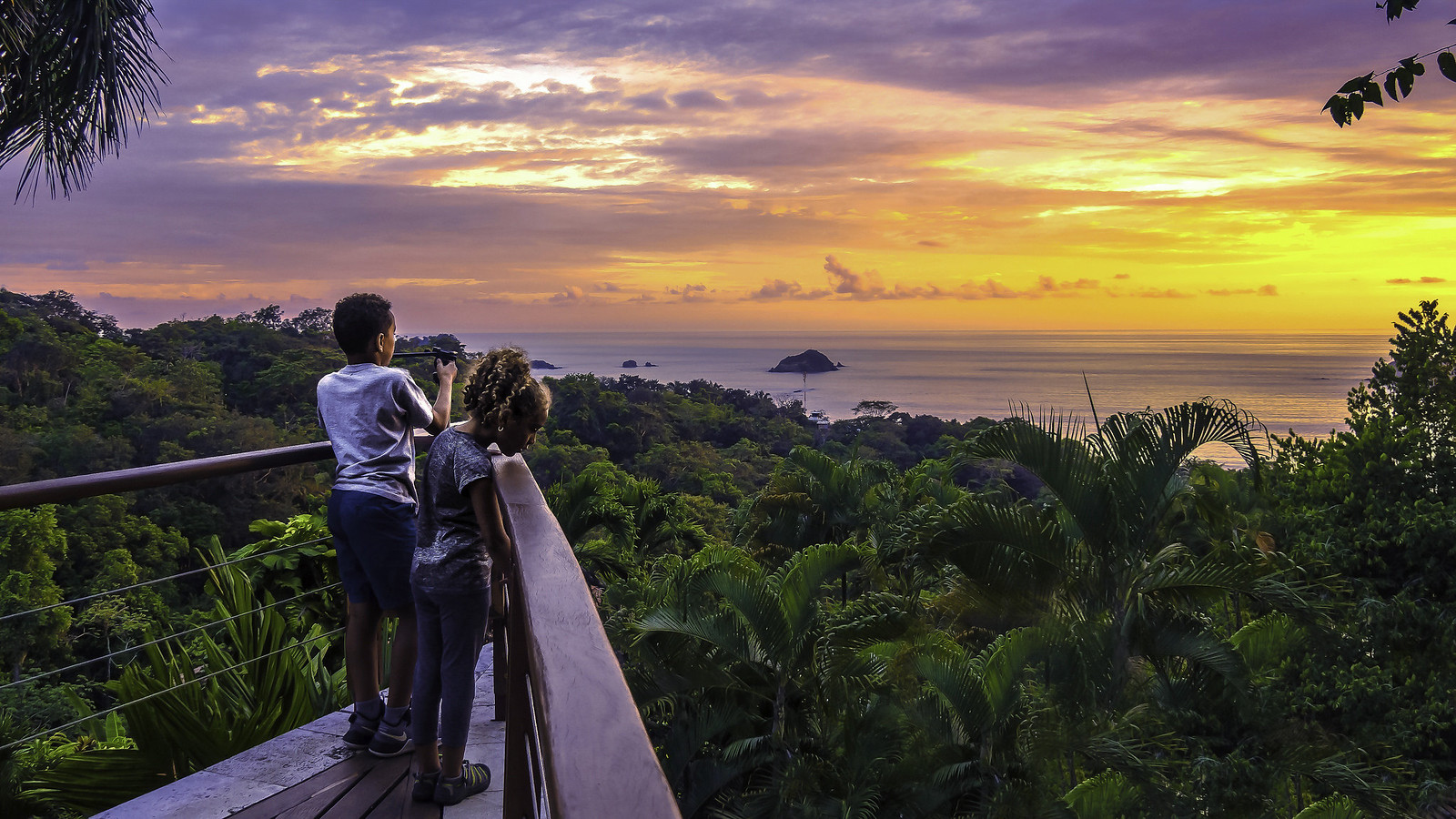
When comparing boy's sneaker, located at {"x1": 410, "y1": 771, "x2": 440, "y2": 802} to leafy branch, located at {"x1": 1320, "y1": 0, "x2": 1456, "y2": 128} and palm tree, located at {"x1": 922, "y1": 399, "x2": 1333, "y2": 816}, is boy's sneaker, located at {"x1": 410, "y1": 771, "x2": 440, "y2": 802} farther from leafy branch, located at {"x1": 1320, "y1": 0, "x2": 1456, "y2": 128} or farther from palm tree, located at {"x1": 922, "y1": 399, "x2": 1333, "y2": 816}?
palm tree, located at {"x1": 922, "y1": 399, "x2": 1333, "y2": 816}

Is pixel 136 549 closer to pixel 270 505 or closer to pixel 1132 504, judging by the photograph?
pixel 270 505

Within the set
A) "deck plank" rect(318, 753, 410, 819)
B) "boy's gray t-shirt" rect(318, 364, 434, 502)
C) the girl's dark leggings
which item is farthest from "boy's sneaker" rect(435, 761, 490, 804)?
"boy's gray t-shirt" rect(318, 364, 434, 502)

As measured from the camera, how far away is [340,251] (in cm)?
2438

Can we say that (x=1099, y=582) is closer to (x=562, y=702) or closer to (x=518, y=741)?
(x=518, y=741)

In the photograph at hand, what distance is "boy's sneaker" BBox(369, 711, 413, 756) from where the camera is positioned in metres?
2.83

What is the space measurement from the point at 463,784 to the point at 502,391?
1087mm

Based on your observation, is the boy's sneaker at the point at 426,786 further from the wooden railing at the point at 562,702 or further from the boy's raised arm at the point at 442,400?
the boy's raised arm at the point at 442,400

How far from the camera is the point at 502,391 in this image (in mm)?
2338

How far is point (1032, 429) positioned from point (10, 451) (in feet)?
75.1

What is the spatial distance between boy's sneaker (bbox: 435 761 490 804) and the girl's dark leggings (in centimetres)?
11

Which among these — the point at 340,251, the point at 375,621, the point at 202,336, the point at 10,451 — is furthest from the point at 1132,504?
the point at 202,336

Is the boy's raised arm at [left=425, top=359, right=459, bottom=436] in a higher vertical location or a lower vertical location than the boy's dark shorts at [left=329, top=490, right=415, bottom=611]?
higher

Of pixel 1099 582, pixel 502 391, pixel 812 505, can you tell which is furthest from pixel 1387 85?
pixel 812 505

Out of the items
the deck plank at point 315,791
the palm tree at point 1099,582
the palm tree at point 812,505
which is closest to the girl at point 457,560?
the deck plank at point 315,791
